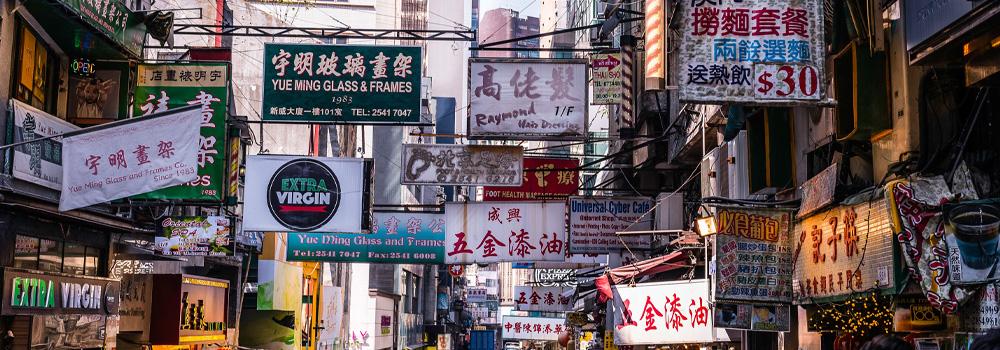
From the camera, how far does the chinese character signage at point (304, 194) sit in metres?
20.1

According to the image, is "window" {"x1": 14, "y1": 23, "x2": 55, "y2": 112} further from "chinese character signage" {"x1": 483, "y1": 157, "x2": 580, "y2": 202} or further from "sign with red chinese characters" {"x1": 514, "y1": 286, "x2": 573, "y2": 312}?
"sign with red chinese characters" {"x1": 514, "y1": 286, "x2": 573, "y2": 312}

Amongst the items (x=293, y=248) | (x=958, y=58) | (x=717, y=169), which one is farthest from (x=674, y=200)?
(x=958, y=58)

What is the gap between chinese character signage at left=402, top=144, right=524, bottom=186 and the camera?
21062 millimetres

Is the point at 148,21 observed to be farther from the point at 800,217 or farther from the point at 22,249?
the point at 800,217

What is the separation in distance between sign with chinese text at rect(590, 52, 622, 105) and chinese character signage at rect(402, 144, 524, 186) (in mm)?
2430

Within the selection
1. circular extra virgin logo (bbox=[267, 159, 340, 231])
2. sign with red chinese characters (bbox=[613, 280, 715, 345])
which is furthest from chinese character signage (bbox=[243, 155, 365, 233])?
sign with red chinese characters (bbox=[613, 280, 715, 345])

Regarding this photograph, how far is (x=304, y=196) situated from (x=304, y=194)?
0.04 metres

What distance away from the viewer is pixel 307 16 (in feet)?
136

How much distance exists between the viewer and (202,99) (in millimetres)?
18188

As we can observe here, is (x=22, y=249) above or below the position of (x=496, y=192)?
below

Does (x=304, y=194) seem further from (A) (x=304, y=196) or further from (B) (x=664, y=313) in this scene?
(B) (x=664, y=313)

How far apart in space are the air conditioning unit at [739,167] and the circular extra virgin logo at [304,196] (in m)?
7.09

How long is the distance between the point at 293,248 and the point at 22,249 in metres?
10.3

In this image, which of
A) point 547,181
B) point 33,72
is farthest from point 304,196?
point 547,181
